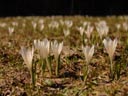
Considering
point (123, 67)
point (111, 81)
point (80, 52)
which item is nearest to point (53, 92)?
point (111, 81)

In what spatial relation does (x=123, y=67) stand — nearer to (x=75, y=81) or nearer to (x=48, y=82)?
(x=75, y=81)
